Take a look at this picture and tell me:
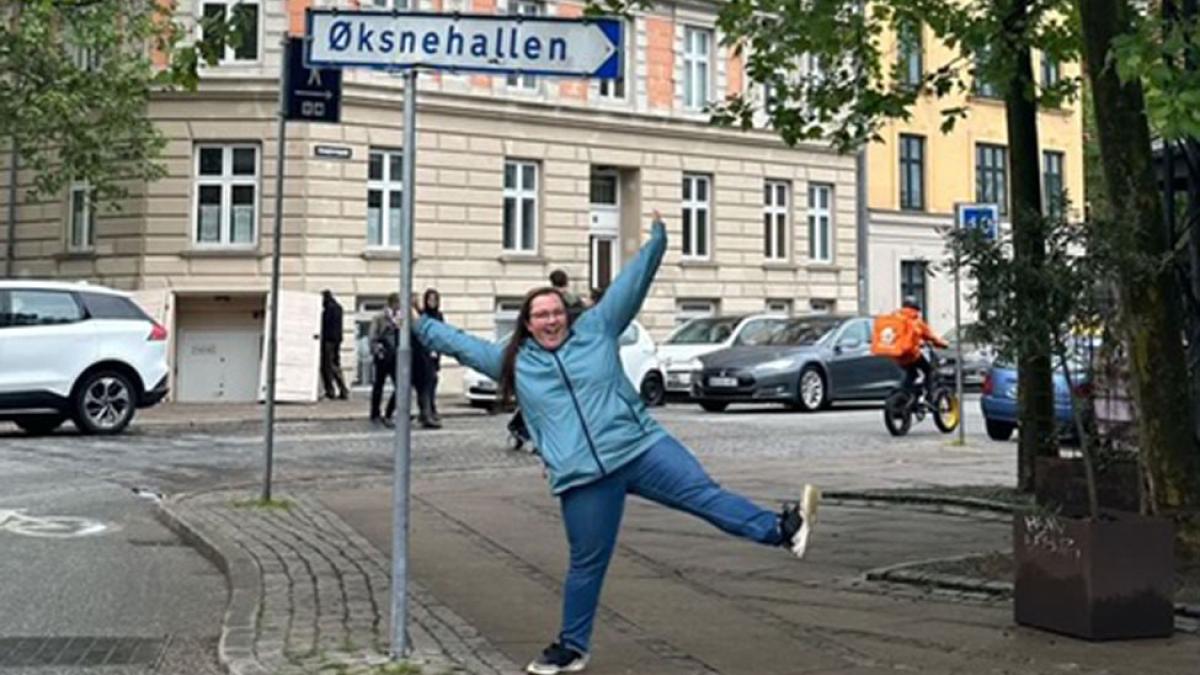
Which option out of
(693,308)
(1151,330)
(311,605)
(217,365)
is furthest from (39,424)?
(693,308)

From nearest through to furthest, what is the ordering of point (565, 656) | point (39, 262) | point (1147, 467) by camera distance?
point (565, 656), point (1147, 467), point (39, 262)

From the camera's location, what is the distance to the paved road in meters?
7.42

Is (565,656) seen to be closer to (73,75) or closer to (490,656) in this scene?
(490,656)

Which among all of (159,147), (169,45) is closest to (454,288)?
(159,147)

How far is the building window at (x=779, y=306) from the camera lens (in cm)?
3753

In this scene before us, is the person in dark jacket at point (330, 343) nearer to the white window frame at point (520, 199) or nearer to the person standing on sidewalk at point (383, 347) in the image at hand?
the white window frame at point (520, 199)

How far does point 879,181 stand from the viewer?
4244cm

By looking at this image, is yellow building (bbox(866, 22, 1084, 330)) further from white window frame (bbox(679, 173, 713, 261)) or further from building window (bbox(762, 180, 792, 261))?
white window frame (bbox(679, 173, 713, 261))

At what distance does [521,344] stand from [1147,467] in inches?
152

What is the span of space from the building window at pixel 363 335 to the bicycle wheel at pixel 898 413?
1331cm

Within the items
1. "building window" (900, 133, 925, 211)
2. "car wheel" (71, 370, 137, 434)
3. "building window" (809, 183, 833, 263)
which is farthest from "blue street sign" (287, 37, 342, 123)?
"building window" (900, 133, 925, 211)

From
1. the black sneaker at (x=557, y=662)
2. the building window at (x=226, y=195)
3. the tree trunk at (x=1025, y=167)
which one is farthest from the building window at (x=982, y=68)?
the building window at (x=226, y=195)

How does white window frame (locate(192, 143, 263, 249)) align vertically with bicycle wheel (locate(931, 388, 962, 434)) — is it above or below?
above

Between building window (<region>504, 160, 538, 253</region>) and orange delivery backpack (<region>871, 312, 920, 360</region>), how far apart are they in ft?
47.2
